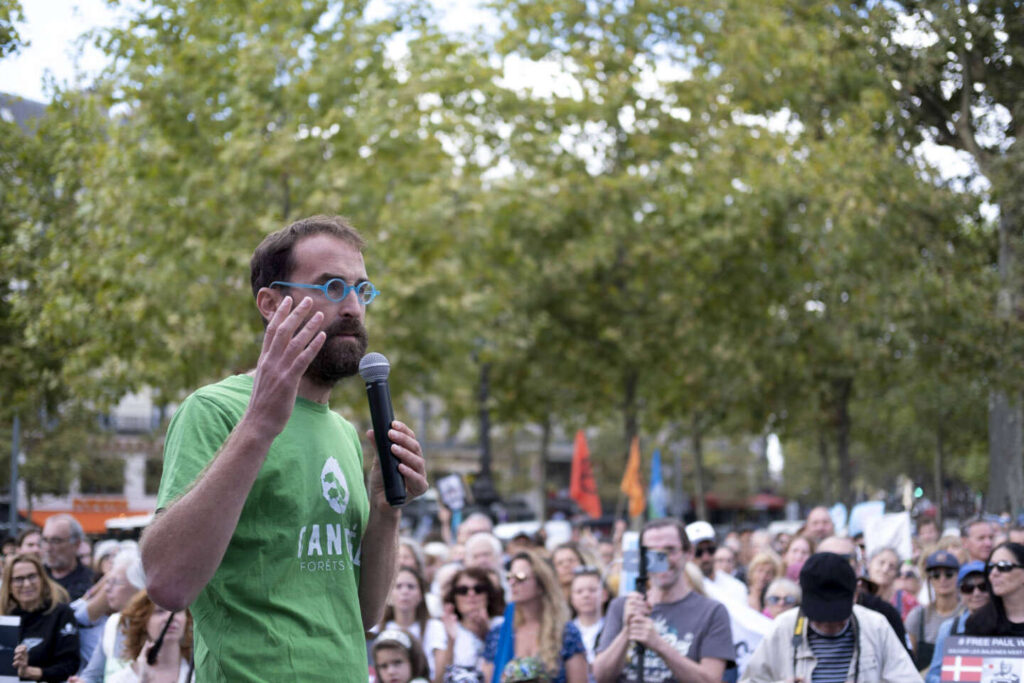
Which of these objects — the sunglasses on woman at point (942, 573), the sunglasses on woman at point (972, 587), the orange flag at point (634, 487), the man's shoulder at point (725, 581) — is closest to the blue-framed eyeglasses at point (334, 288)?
the sunglasses on woman at point (972, 587)

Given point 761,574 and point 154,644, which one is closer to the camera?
point 154,644

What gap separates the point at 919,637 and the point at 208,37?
1193 centimetres

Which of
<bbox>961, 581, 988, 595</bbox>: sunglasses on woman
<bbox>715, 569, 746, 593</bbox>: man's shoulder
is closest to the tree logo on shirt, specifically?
<bbox>961, 581, 988, 595</bbox>: sunglasses on woman

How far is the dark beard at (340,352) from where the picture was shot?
2.88 m

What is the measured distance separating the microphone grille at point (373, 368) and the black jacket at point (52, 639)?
18.3 ft

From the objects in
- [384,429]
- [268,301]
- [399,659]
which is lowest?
[399,659]

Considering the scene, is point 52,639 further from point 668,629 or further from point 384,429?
point 384,429

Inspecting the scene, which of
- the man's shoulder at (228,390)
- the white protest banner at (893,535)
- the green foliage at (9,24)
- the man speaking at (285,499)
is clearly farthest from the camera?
the white protest banner at (893,535)

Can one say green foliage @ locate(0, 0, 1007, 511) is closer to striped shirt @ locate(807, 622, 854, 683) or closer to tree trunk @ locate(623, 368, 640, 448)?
tree trunk @ locate(623, 368, 640, 448)

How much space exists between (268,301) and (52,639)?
19.2ft

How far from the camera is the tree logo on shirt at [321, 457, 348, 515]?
288 centimetres

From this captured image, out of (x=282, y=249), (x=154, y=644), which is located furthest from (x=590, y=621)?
(x=282, y=249)

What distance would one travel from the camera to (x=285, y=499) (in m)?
2.77

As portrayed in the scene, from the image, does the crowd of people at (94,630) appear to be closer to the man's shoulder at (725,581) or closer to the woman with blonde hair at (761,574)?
the man's shoulder at (725,581)
